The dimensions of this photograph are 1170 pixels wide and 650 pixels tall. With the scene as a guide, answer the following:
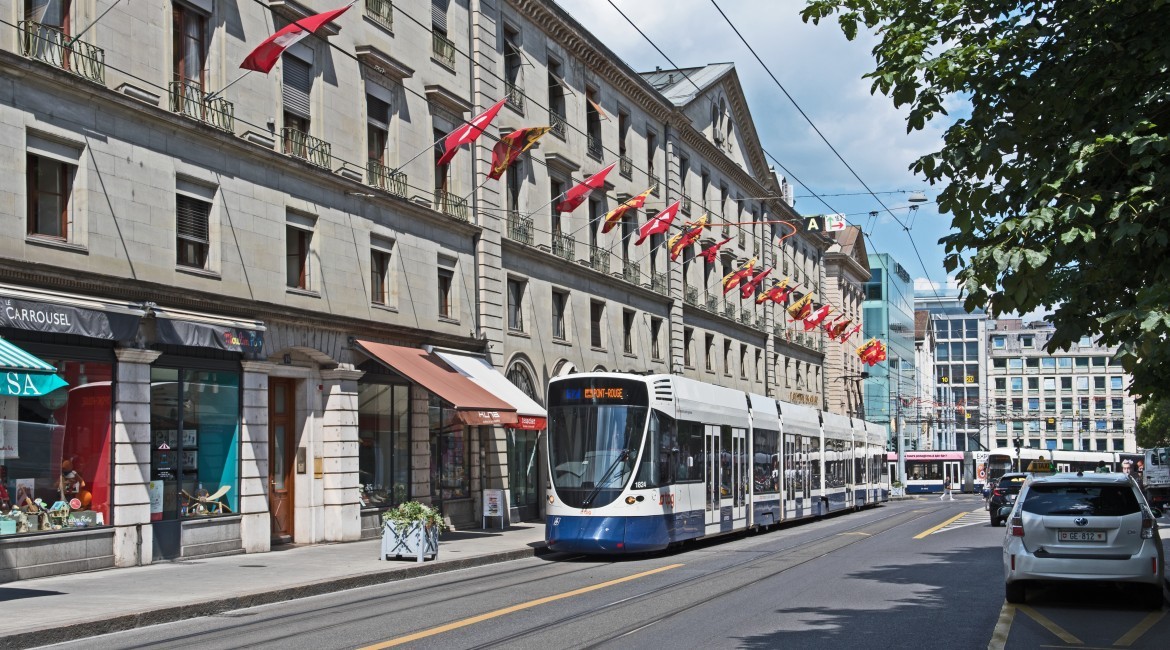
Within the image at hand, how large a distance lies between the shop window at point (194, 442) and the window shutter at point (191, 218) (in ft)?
7.50

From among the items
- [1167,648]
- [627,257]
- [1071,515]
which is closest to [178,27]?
[1071,515]

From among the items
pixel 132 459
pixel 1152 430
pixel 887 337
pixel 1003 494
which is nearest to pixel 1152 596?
pixel 132 459

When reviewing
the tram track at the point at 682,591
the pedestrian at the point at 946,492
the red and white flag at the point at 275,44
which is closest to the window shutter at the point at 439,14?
the red and white flag at the point at 275,44

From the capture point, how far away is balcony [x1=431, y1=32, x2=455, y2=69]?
97.6 feet

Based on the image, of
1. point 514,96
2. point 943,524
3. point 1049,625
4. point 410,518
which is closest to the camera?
point 1049,625

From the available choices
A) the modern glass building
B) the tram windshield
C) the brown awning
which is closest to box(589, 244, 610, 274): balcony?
the brown awning

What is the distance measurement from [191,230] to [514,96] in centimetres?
1458

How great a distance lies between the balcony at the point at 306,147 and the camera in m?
23.9

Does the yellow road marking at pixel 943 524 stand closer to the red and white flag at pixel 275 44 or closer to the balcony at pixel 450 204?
the balcony at pixel 450 204

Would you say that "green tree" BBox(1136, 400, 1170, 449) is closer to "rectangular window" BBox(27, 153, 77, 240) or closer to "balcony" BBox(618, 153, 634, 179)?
"balcony" BBox(618, 153, 634, 179)

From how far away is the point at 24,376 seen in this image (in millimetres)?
14586

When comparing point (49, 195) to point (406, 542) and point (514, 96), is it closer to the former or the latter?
point (406, 542)

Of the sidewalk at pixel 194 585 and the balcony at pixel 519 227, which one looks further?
the balcony at pixel 519 227

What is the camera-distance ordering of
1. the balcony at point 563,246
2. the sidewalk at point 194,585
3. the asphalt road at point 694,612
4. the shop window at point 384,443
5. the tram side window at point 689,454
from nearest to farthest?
the asphalt road at point 694,612 → the sidewalk at point 194,585 → the tram side window at point 689,454 → the shop window at point 384,443 → the balcony at point 563,246
